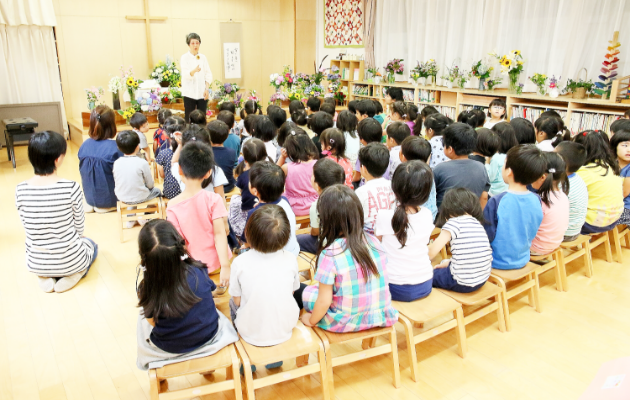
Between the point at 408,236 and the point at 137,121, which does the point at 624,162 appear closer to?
the point at 408,236

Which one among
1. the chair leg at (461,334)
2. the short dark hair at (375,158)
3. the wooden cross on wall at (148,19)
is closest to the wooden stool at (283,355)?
the chair leg at (461,334)

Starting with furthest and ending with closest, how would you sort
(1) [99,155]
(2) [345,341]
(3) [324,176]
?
(1) [99,155], (3) [324,176], (2) [345,341]

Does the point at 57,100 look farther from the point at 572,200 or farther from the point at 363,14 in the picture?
the point at 572,200

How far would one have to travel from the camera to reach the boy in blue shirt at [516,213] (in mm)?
2338

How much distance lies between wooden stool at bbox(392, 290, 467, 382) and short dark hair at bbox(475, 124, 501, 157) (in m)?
1.44

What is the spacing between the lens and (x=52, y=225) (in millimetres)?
2645

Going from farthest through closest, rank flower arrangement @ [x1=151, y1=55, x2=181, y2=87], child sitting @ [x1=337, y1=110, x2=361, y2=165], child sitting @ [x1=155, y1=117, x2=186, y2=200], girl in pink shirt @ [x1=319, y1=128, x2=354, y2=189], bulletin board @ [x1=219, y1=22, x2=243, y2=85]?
bulletin board @ [x1=219, y1=22, x2=243, y2=85]
flower arrangement @ [x1=151, y1=55, x2=181, y2=87]
child sitting @ [x1=337, y1=110, x2=361, y2=165]
child sitting @ [x1=155, y1=117, x2=186, y2=200]
girl in pink shirt @ [x1=319, y1=128, x2=354, y2=189]

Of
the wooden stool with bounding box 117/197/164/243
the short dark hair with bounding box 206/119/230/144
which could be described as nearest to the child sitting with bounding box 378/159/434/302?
the short dark hair with bounding box 206/119/230/144

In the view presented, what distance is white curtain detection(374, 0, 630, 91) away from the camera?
203 inches

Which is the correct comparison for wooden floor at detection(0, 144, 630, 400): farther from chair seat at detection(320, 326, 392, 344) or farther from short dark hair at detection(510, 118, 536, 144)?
short dark hair at detection(510, 118, 536, 144)

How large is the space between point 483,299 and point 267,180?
1222 mm

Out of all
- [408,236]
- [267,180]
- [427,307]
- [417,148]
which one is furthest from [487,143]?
[267,180]

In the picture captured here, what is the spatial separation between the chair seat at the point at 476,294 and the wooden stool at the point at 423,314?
0.17ft

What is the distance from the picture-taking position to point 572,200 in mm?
2789
